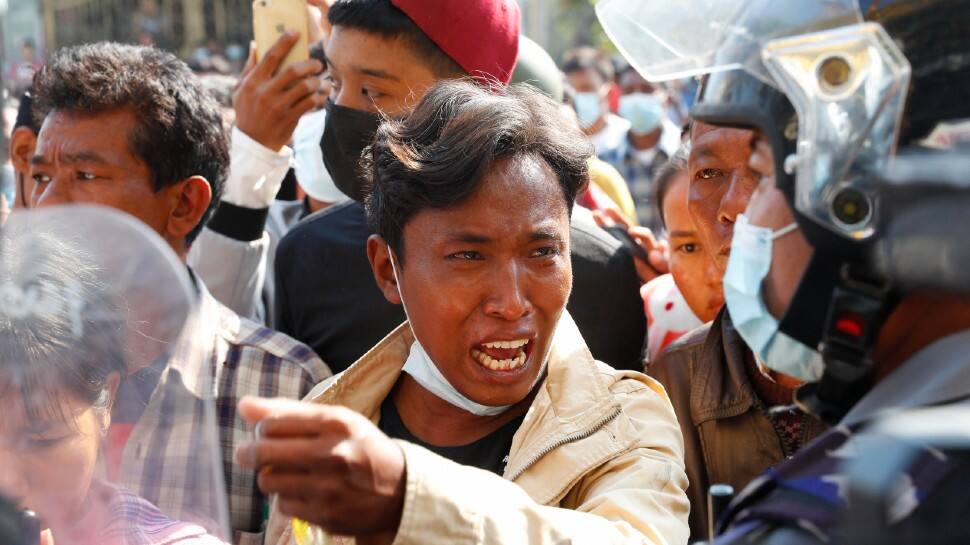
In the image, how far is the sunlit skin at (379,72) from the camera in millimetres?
3445

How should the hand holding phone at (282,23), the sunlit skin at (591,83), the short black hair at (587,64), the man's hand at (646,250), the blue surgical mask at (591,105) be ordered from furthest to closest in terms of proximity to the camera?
the short black hair at (587,64)
the sunlit skin at (591,83)
the blue surgical mask at (591,105)
the man's hand at (646,250)
the hand holding phone at (282,23)

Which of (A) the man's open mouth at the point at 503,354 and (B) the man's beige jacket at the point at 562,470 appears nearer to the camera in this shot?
(B) the man's beige jacket at the point at 562,470

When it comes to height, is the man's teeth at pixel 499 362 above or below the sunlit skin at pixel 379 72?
below

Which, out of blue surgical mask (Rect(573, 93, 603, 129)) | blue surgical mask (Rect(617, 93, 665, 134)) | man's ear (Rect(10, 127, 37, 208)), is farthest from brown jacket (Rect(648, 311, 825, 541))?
blue surgical mask (Rect(617, 93, 665, 134))

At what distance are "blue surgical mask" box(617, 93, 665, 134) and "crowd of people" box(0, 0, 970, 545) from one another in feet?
21.1

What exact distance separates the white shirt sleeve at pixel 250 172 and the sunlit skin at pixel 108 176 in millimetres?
242

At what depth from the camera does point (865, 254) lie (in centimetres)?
157

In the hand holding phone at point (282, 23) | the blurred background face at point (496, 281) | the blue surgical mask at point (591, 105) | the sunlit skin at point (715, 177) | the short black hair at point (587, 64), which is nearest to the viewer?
the blurred background face at point (496, 281)

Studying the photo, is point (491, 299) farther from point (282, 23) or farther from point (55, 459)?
point (282, 23)

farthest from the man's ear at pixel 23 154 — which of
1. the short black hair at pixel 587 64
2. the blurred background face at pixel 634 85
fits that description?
the blurred background face at pixel 634 85

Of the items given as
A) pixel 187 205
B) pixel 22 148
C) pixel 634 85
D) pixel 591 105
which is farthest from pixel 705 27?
pixel 634 85

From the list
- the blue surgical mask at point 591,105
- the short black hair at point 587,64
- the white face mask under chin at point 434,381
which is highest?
the white face mask under chin at point 434,381

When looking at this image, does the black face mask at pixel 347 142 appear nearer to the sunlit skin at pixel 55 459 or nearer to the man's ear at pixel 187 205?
the man's ear at pixel 187 205

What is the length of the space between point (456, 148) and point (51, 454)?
1.13 meters
